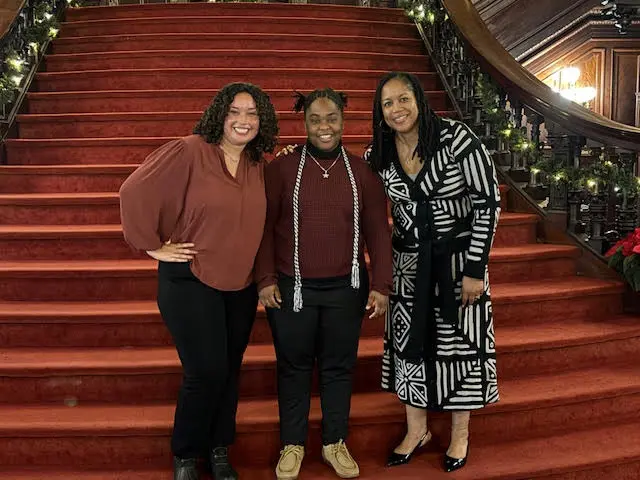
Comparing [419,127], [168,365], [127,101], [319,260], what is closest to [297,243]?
Answer: [319,260]

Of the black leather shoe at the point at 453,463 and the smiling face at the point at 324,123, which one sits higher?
the smiling face at the point at 324,123

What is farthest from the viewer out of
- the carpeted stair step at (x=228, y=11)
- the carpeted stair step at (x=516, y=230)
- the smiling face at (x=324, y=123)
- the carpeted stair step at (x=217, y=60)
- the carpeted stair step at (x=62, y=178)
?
the carpeted stair step at (x=228, y=11)

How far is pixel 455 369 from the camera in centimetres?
245

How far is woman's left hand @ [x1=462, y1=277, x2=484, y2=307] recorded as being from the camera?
2.33m

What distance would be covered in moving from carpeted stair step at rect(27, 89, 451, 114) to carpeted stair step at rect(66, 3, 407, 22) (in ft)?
A: 5.10

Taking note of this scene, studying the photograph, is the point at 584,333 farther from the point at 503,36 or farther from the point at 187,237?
the point at 503,36

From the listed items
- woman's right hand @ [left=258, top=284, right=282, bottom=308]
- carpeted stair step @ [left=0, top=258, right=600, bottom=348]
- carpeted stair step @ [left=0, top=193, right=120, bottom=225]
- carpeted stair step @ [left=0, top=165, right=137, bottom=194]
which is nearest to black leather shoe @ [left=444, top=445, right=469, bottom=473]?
carpeted stair step @ [left=0, top=258, right=600, bottom=348]

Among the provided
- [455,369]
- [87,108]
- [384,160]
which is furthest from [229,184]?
[87,108]

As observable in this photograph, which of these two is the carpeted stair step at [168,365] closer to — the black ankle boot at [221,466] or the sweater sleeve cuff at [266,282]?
the black ankle boot at [221,466]

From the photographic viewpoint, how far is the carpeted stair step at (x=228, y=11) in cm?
621

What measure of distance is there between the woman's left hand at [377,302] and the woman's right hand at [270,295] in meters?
0.33

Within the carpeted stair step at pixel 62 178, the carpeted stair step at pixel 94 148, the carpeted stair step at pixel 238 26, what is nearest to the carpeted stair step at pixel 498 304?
the carpeted stair step at pixel 62 178

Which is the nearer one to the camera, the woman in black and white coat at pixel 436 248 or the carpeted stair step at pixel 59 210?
the woman in black and white coat at pixel 436 248

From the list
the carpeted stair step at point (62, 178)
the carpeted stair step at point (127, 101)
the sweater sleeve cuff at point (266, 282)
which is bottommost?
the sweater sleeve cuff at point (266, 282)
